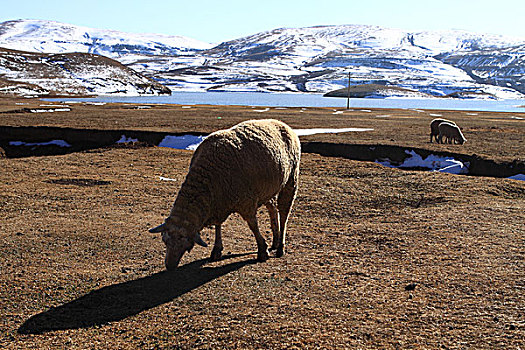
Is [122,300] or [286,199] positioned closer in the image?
[122,300]

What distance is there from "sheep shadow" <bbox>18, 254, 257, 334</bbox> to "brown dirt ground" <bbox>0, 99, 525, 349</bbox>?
3cm

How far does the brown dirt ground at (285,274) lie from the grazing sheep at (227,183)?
89cm

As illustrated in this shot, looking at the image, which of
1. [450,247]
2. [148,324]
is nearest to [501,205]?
[450,247]

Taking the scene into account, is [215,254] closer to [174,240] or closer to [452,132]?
[174,240]

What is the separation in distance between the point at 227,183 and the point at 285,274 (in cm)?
208

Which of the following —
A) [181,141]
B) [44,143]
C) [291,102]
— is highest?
[181,141]

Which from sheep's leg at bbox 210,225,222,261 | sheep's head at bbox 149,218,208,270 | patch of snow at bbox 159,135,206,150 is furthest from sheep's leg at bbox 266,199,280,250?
patch of snow at bbox 159,135,206,150

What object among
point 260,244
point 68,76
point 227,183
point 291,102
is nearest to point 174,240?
point 227,183

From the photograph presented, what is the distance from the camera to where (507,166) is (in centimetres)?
1972

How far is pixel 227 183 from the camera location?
845 centimetres

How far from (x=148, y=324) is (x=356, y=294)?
3.46 meters

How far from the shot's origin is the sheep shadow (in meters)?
6.73

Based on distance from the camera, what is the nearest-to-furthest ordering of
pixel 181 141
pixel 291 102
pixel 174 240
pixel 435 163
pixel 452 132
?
pixel 174 240 < pixel 435 163 < pixel 181 141 < pixel 452 132 < pixel 291 102

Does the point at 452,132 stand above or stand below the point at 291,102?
above
